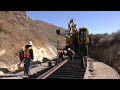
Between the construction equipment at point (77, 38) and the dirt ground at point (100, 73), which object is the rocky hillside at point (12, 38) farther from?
the dirt ground at point (100, 73)

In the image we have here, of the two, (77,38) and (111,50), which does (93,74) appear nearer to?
(77,38)

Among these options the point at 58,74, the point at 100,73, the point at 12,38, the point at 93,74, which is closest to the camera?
the point at 58,74

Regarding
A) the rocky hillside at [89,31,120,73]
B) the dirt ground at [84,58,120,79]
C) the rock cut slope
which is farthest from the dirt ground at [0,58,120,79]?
the rock cut slope

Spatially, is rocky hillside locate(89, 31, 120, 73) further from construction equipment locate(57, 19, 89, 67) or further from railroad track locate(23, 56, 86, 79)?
railroad track locate(23, 56, 86, 79)

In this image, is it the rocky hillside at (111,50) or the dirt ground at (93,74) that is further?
the rocky hillside at (111,50)

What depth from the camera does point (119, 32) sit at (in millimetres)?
21281

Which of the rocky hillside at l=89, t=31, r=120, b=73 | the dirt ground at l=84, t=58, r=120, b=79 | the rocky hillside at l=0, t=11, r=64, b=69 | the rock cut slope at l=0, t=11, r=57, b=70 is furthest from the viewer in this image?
the rocky hillside at l=89, t=31, r=120, b=73

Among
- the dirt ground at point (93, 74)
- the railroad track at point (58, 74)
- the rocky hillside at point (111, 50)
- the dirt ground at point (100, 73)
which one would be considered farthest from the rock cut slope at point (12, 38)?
the rocky hillside at point (111, 50)

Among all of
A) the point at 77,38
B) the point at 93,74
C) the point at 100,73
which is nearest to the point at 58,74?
the point at 93,74

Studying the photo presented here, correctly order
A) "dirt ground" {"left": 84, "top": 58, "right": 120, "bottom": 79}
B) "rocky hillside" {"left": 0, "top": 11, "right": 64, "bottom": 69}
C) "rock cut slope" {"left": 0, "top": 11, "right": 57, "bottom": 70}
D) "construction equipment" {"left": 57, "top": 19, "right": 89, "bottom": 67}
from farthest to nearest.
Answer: "construction equipment" {"left": 57, "top": 19, "right": 89, "bottom": 67}, "rocky hillside" {"left": 0, "top": 11, "right": 64, "bottom": 69}, "rock cut slope" {"left": 0, "top": 11, "right": 57, "bottom": 70}, "dirt ground" {"left": 84, "top": 58, "right": 120, "bottom": 79}

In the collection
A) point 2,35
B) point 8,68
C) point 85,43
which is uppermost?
point 2,35

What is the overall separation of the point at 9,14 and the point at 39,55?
862 centimetres
